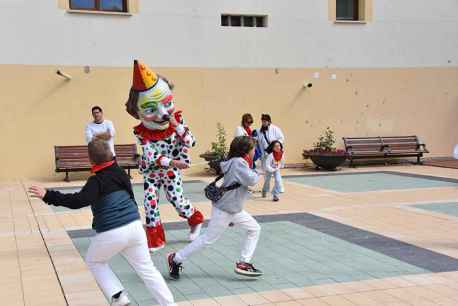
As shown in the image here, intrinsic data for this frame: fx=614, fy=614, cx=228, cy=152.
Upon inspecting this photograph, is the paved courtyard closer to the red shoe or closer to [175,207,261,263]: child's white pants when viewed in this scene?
the red shoe

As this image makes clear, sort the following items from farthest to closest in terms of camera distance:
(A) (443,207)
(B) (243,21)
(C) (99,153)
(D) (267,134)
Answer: (B) (243,21), (D) (267,134), (A) (443,207), (C) (99,153)

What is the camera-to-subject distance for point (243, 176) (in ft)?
19.4

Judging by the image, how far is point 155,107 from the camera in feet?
24.3

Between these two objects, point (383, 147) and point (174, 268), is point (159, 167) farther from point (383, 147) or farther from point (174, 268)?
point (383, 147)

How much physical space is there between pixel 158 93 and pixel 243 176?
2118 mm

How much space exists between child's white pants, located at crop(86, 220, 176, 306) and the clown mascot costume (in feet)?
8.55

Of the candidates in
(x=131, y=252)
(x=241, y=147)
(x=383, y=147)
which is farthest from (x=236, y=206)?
(x=383, y=147)

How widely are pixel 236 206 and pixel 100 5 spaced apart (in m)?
11.5

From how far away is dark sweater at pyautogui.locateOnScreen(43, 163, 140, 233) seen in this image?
4582mm

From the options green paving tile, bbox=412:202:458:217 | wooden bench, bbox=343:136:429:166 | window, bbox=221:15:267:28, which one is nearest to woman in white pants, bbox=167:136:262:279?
green paving tile, bbox=412:202:458:217

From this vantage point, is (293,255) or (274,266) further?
(293,255)

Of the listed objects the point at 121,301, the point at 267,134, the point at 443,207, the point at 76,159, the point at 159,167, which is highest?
the point at 267,134

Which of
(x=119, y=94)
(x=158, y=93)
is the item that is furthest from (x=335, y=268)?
(x=119, y=94)

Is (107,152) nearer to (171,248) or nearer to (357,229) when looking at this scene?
(171,248)
